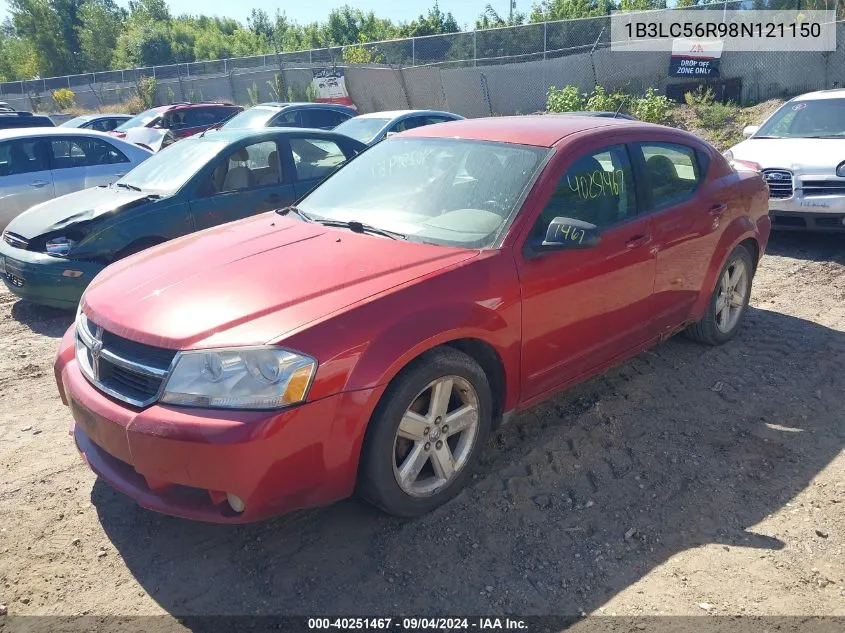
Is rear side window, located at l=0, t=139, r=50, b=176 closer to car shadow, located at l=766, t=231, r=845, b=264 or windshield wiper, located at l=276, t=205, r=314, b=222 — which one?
windshield wiper, located at l=276, t=205, r=314, b=222

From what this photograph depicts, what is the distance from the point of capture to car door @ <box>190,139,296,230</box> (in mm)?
6418

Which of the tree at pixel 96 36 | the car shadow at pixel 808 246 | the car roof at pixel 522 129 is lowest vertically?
the car shadow at pixel 808 246

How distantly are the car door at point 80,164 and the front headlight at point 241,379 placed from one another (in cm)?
696

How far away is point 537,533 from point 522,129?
224cm

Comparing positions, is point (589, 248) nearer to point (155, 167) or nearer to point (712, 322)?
point (712, 322)

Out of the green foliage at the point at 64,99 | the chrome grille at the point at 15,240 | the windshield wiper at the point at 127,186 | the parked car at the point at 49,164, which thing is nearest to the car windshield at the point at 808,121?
the windshield wiper at the point at 127,186

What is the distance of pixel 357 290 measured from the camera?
9.69ft

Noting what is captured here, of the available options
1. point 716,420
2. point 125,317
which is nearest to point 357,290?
point 125,317

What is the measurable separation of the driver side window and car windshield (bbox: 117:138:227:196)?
4002 mm

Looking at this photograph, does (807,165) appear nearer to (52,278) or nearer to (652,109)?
(52,278)

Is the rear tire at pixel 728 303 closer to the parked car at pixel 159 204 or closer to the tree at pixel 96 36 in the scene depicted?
the parked car at pixel 159 204

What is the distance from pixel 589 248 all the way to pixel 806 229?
5097 mm

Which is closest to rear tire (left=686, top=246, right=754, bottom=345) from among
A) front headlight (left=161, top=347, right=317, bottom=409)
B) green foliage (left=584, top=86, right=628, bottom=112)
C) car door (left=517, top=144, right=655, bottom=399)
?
car door (left=517, top=144, right=655, bottom=399)

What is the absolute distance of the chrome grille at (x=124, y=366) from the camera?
2.73 m
